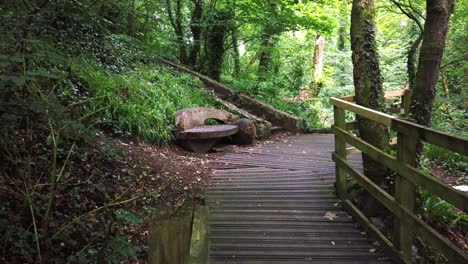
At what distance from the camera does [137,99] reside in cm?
774

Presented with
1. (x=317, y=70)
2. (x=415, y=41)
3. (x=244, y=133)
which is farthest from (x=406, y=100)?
(x=317, y=70)

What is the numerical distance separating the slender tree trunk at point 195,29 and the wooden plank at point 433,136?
917cm

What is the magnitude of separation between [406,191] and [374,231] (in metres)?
0.89

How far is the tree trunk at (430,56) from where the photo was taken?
4652 mm

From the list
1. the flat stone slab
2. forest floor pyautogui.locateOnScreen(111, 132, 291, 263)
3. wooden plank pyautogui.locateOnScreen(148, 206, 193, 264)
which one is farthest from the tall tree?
wooden plank pyautogui.locateOnScreen(148, 206, 193, 264)

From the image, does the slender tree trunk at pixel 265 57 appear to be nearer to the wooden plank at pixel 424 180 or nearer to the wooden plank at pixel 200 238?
the wooden plank at pixel 424 180

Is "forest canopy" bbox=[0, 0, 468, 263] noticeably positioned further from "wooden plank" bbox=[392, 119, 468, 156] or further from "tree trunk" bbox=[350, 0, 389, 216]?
"wooden plank" bbox=[392, 119, 468, 156]

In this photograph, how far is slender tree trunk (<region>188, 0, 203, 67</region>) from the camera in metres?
12.2

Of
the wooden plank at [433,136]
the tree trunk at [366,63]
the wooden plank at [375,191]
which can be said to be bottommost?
the wooden plank at [375,191]

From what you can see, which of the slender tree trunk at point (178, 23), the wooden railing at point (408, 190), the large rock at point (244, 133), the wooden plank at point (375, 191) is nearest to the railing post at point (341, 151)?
the wooden plank at point (375, 191)

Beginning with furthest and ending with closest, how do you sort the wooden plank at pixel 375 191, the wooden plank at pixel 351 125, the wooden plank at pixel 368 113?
1. the wooden plank at pixel 351 125
2. the wooden plank at pixel 368 113
3. the wooden plank at pixel 375 191

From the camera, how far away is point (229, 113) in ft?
32.4

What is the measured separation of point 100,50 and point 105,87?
1653 millimetres

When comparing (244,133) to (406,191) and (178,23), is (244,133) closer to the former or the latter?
(406,191)
